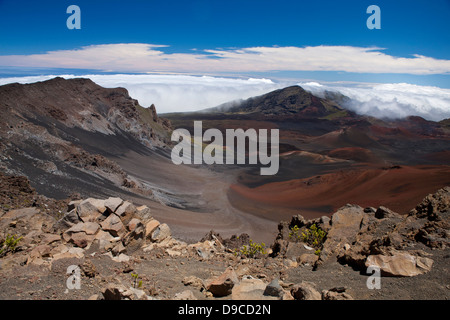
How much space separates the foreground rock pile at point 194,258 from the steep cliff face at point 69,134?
11.6 meters

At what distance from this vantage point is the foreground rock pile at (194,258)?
18.1 ft

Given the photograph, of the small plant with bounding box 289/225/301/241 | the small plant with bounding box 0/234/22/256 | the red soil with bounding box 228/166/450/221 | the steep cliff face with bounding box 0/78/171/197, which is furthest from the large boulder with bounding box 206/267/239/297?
the red soil with bounding box 228/166/450/221

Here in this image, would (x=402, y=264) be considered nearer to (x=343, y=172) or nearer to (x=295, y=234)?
(x=295, y=234)

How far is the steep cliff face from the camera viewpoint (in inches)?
843

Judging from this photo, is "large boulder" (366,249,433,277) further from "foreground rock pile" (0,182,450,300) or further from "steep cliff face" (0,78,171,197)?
"steep cliff face" (0,78,171,197)

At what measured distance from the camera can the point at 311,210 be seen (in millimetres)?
27828

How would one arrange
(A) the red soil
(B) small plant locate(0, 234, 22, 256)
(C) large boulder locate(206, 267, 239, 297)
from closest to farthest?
(C) large boulder locate(206, 267, 239, 297) < (B) small plant locate(0, 234, 22, 256) < (A) the red soil

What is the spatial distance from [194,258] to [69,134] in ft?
97.4

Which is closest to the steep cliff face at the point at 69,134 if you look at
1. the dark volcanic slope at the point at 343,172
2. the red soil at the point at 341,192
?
the red soil at the point at 341,192

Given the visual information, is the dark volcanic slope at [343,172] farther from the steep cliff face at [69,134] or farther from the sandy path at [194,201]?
the steep cliff face at [69,134]

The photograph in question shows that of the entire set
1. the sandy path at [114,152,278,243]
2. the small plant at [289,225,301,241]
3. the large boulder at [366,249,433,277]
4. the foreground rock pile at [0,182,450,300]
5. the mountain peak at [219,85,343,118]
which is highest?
the mountain peak at [219,85,343,118]

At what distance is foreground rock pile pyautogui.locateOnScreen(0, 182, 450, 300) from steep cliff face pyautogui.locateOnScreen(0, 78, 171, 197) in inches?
458

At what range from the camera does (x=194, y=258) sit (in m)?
9.33

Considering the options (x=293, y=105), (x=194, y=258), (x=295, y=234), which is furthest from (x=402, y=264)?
(x=293, y=105)
